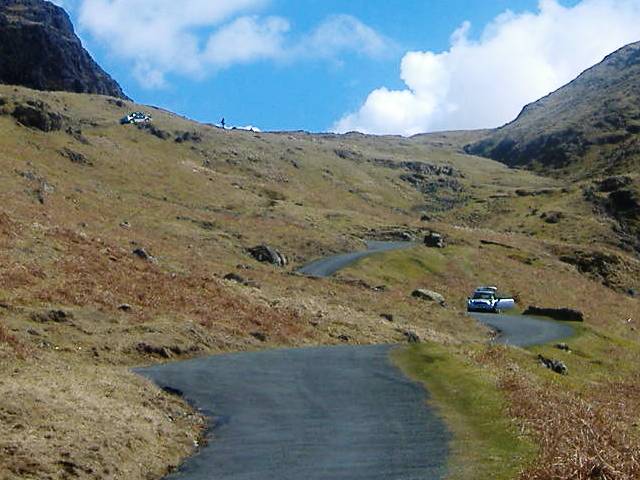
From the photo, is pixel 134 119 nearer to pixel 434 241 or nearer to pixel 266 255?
pixel 434 241

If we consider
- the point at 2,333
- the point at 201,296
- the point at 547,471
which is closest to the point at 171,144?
the point at 201,296

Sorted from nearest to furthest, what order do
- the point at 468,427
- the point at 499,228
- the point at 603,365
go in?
the point at 468,427 → the point at 603,365 → the point at 499,228

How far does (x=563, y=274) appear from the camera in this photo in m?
88.7

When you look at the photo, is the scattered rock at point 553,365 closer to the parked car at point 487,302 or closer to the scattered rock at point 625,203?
the parked car at point 487,302

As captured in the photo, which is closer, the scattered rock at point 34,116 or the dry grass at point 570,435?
the dry grass at point 570,435

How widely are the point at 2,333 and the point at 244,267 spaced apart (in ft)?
124

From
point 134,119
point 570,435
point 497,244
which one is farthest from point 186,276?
point 134,119

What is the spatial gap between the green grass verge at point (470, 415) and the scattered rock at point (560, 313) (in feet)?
110

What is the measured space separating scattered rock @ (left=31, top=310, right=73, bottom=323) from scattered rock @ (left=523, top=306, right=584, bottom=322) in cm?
4290

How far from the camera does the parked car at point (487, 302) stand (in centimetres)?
6431

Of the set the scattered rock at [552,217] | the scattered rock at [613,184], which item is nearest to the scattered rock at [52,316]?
the scattered rock at [552,217]

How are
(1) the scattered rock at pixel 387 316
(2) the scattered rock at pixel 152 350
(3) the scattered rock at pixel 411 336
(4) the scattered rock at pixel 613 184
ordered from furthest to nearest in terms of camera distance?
(4) the scattered rock at pixel 613 184, (1) the scattered rock at pixel 387 316, (3) the scattered rock at pixel 411 336, (2) the scattered rock at pixel 152 350

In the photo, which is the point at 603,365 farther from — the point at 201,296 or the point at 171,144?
the point at 171,144

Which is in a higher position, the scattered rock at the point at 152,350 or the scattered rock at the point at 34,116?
the scattered rock at the point at 34,116
